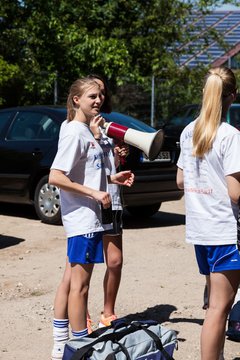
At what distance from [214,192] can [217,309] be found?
2.15ft

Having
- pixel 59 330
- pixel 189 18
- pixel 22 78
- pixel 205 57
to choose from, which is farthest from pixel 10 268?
pixel 205 57

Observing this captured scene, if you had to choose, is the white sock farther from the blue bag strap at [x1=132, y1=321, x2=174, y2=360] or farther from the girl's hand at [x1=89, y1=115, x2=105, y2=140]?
the girl's hand at [x1=89, y1=115, x2=105, y2=140]

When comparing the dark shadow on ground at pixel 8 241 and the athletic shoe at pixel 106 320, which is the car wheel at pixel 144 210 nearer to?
the dark shadow on ground at pixel 8 241

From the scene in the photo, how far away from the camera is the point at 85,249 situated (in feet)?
14.9

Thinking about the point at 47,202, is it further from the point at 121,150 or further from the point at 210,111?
the point at 210,111

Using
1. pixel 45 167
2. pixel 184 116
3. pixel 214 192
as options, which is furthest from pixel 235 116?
pixel 214 192

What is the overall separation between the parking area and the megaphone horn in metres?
1.41

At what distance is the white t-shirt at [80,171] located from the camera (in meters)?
4.54

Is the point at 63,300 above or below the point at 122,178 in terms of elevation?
below

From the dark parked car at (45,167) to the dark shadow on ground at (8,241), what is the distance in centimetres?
90

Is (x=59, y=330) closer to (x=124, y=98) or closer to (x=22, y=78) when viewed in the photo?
(x=22, y=78)

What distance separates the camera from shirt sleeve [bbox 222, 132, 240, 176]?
406 cm

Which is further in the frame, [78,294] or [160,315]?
[160,315]

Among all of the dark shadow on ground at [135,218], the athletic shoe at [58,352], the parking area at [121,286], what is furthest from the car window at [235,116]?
the athletic shoe at [58,352]
